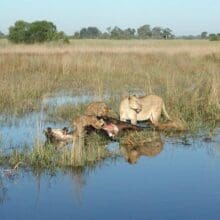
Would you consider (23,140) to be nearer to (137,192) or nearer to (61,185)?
(61,185)

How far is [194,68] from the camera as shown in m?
20.2

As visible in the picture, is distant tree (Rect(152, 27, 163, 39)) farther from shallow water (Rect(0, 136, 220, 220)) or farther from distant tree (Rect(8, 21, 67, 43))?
shallow water (Rect(0, 136, 220, 220))

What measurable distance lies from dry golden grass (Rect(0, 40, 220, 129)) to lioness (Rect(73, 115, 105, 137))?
178cm

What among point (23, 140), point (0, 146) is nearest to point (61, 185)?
point (0, 146)

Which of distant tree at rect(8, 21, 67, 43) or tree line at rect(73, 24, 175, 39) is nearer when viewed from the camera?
distant tree at rect(8, 21, 67, 43)

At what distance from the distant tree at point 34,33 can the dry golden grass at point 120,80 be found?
44.7ft

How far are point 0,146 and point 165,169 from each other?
235 centimetres

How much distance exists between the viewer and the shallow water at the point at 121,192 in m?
5.61

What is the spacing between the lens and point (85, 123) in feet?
28.5

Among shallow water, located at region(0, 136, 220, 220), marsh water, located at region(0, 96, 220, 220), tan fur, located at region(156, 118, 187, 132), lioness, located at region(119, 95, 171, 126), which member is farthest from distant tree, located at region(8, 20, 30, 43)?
shallow water, located at region(0, 136, 220, 220)

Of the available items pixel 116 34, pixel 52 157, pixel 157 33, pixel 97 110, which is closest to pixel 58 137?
pixel 52 157

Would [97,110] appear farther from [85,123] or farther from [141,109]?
[85,123]

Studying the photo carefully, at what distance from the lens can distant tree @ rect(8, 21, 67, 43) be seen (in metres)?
38.1

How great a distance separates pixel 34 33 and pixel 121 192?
3319 centimetres
